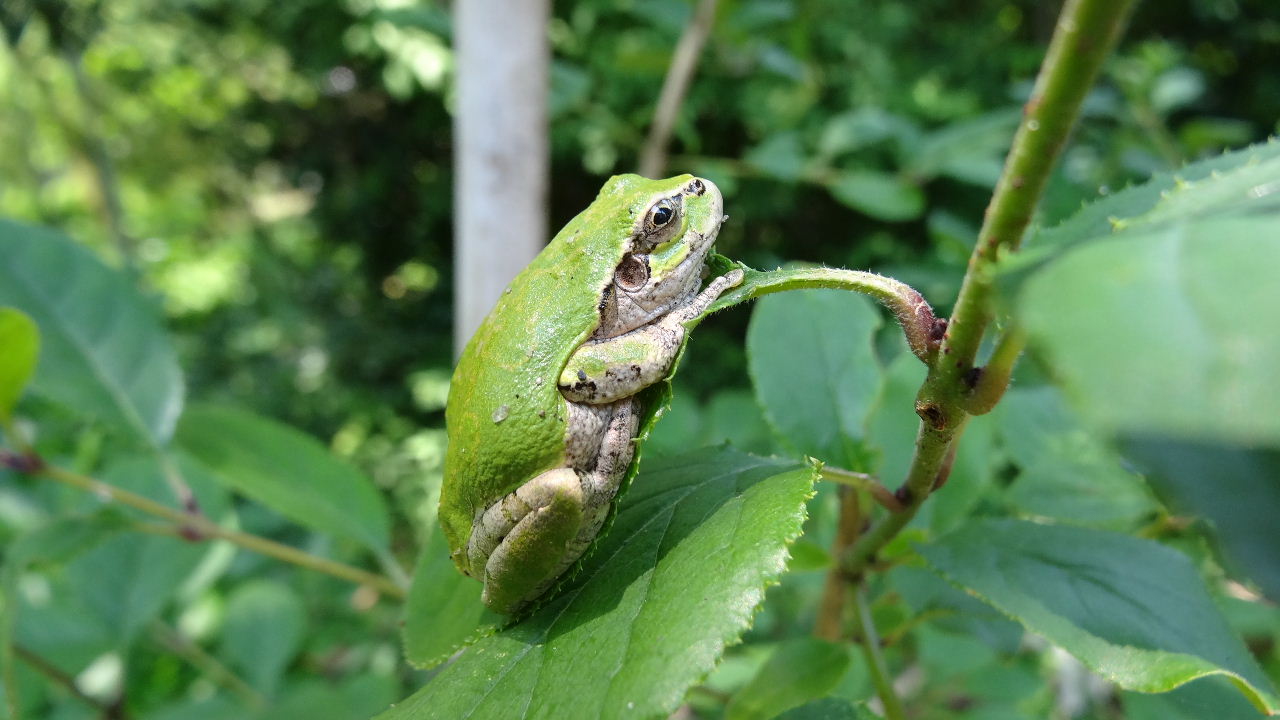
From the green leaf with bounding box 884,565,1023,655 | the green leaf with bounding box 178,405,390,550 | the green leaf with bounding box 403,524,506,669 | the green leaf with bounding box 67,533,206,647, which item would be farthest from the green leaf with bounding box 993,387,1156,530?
the green leaf with bounding box 67,533,206,647

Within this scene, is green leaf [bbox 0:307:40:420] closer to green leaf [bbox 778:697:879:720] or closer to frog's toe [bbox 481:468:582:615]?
frog's toe [bbox 481:468:582:615]

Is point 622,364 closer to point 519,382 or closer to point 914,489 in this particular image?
point 519,382

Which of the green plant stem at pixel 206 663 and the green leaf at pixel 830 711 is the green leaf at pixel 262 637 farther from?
the green leaf at pixel 830 711

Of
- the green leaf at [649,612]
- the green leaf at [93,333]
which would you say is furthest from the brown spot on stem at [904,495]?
the green leaf at [93,333]

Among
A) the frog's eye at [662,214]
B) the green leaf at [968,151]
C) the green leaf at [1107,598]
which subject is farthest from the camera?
the green leaf at [968,151]

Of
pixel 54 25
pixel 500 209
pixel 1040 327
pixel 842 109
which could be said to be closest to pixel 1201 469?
pixel 1040 327

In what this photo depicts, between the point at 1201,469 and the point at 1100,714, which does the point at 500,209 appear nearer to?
the point at 1201,469
